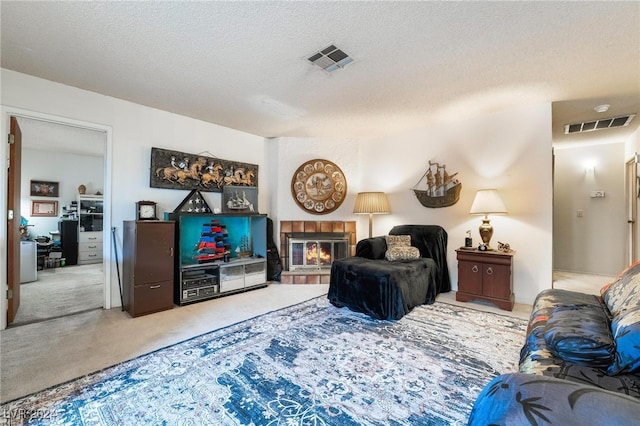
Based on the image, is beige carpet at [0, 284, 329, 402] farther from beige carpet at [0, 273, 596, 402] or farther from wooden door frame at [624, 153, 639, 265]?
wooden door frame at [624, 153, 639, 265]

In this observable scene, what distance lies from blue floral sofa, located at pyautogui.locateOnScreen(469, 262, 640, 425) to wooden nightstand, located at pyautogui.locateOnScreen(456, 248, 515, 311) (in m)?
1.13

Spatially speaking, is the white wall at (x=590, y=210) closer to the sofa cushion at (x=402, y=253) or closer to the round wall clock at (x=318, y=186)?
the sofa cushion at (x=402, y=253)

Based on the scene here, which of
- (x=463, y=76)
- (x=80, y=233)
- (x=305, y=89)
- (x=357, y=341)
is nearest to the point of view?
(x=357, y=341)

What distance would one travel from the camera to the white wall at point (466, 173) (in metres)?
3.40

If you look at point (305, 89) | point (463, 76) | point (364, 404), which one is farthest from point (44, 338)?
point (463, 76)

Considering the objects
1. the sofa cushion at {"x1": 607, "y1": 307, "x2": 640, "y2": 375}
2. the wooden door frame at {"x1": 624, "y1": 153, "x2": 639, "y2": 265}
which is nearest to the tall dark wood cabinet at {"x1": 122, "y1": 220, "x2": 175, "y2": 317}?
the sofa cushion at {"x1": 607, "y1": 307, "x2": 640, "y2": 375}

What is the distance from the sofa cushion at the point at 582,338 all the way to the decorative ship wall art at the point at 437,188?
264cm

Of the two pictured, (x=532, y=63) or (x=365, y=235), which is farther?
(x=365, y=235)

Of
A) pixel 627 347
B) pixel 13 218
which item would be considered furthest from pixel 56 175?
pixel 627 347

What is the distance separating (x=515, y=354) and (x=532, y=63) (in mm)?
2445

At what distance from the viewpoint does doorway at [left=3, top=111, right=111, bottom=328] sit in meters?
3.22

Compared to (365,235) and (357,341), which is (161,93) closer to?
(357,341)

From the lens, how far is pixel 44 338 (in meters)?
2.47

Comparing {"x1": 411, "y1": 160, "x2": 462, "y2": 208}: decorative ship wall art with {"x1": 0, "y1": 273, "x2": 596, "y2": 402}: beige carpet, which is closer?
{"x1": 0, "y1": 273, "x2": 596, "y2": 402}: beige carpet
